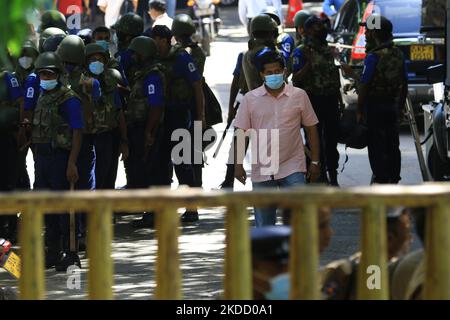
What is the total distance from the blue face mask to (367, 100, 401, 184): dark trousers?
329 centimetres

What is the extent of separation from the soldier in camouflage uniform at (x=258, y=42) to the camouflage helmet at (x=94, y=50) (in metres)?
1.48

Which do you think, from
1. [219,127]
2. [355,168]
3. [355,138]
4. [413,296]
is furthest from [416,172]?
[413,296]

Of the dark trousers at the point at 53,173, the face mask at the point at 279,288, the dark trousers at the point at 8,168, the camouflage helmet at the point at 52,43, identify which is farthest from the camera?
the camouflage helmet at the point at 52,43

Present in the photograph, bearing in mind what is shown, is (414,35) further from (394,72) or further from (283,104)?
(283,104)

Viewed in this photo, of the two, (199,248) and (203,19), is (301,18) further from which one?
(203,19)

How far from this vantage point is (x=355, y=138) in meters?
13.5

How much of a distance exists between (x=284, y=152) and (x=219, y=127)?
915 cm

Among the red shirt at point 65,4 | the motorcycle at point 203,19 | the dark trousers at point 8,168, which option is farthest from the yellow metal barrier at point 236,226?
the motorcycle at point 203,19

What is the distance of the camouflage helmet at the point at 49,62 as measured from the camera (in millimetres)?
10516

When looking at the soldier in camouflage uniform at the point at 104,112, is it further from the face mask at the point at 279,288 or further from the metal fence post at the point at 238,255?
the metal fence post at the point at 238,255

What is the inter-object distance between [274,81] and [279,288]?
4954 millimetres

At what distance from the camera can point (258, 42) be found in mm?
13258

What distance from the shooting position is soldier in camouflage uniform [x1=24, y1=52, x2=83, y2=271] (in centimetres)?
1048

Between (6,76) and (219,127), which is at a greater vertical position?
(6,76)
